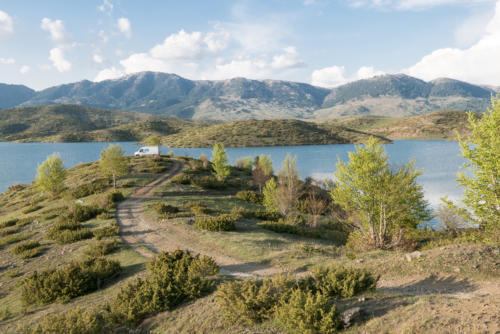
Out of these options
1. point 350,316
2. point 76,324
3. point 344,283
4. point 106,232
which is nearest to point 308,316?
point 350,316

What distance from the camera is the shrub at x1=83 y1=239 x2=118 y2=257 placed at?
17594 millimetres

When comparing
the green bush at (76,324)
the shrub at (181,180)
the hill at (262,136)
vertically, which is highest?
the hill at (262,136)

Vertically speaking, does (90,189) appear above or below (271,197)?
above

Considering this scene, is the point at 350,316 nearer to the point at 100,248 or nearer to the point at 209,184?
the point at 100,248

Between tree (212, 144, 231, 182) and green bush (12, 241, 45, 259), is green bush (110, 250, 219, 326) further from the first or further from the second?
tree (212, 144, 231, 182)

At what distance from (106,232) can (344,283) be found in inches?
723

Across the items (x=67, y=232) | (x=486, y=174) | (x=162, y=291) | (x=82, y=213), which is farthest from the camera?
(x=82, y=213)

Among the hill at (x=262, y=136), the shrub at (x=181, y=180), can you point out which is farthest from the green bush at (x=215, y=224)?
the hill at (x=262, y=136)

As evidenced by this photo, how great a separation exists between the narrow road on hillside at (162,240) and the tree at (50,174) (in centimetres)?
1520

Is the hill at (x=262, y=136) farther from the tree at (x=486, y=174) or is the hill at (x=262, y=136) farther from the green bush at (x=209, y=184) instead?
the tree at (x=486, y=174)

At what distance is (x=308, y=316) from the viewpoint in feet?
24.9

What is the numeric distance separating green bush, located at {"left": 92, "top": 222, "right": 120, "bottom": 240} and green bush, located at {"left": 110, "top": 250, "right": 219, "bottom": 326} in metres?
9.92

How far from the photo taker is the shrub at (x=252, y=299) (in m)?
8.81

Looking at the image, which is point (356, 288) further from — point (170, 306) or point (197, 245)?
point (197, 245)
